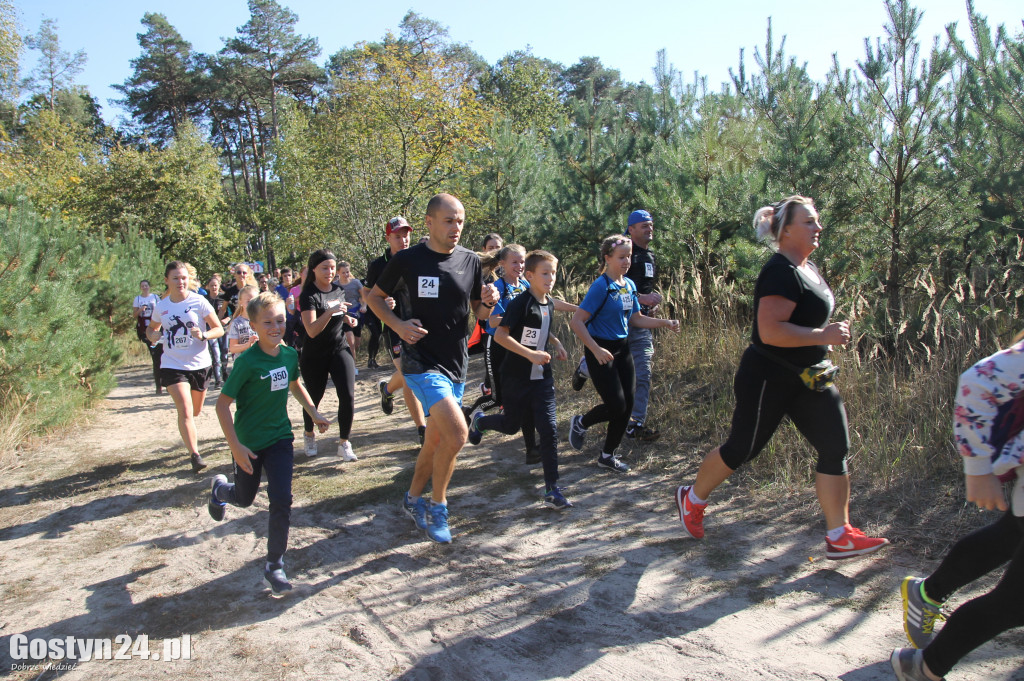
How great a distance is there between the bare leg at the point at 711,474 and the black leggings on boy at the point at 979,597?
3.85 feet

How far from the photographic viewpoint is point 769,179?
Result: 657 centimetres

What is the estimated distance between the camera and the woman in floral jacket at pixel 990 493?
212 cm

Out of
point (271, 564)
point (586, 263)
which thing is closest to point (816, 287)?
point (271, 564)

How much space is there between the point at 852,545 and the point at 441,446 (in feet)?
7.55

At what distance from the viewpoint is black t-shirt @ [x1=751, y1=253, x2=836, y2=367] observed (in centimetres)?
338

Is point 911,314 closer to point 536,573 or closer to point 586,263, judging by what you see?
point 536,573

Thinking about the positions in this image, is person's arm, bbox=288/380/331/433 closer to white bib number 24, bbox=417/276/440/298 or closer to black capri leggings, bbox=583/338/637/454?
white bib number 24, bbox=417/276/440/298

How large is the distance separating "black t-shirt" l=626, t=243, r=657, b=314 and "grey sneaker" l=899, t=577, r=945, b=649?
358 centimetres

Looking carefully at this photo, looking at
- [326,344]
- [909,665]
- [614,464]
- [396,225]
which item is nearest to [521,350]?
[614,464]

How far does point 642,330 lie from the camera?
20.1 ft

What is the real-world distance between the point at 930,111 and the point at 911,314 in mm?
1770

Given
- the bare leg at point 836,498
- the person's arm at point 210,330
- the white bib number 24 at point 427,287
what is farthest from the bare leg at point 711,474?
the person's arm at point 210,330

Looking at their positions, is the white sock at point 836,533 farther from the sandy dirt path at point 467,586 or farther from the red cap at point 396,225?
the red cap at point 396,225

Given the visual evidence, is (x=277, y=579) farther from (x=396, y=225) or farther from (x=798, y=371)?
(x=396, y=225)
